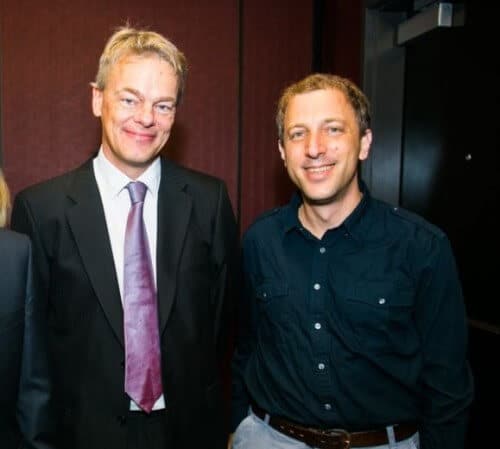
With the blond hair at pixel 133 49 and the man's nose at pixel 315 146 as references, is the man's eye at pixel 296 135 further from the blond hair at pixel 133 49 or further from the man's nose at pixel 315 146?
the blond hair at pixel 133 49

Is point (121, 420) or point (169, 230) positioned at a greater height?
point (169, 230)

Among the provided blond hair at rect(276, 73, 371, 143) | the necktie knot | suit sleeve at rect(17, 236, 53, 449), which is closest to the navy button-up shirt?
blond hair at rect(276, 73, 371, 143)

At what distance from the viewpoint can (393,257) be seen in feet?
5.24

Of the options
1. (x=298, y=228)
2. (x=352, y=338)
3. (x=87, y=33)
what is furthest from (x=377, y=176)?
(x=87, y=33)

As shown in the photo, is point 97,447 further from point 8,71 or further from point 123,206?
point 8,71

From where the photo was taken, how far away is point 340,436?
1.53m

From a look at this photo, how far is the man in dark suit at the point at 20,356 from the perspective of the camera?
1.28 m

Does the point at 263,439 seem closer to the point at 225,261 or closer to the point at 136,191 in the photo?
the point at 225,261

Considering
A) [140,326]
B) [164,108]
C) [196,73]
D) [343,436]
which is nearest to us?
[343,436]

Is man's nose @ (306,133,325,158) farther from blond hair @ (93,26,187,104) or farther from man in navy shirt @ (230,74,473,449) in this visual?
blond hair @ (93,26,187,104)

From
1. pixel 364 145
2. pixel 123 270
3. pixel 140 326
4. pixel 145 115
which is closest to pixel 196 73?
pixel 145 115

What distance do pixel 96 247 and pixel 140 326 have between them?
0.82 ft

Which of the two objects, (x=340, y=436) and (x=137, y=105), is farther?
(x=137, y=105)

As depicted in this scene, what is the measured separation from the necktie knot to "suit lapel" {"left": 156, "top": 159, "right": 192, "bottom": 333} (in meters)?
0.07
